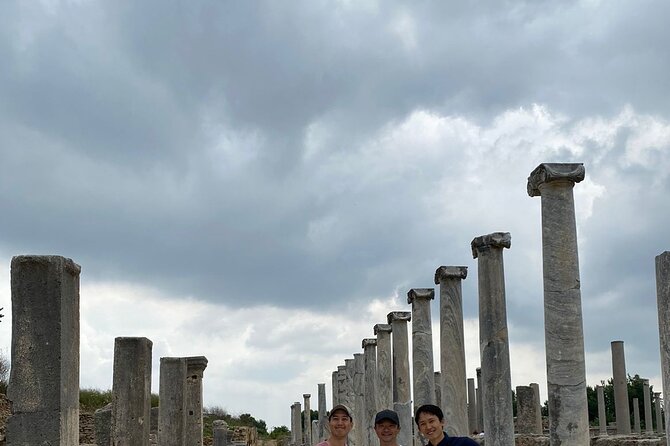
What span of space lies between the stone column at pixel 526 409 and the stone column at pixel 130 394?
16964mm

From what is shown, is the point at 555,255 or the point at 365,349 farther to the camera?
the point at 365,349

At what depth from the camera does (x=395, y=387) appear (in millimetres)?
23094

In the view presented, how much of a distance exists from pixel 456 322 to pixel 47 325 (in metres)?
9.50

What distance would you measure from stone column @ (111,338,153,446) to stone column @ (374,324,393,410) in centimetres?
1169

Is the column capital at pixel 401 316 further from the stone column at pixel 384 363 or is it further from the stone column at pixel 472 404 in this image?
the stone column at pixel 472 404

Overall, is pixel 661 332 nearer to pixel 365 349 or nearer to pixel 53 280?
pixel 53 280

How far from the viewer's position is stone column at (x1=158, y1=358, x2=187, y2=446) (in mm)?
18219

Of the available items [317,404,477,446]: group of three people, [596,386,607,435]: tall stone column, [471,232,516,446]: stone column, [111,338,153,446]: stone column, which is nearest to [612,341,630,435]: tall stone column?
[596,386,607,435]: tall stone column

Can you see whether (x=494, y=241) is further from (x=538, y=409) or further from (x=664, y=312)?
(x=538, y=409)

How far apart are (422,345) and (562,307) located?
28.9ft

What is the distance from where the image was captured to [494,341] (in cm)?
1447

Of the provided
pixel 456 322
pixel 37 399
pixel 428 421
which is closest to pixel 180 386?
pixel 456 322

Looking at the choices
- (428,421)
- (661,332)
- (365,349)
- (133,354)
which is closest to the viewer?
(428,421)

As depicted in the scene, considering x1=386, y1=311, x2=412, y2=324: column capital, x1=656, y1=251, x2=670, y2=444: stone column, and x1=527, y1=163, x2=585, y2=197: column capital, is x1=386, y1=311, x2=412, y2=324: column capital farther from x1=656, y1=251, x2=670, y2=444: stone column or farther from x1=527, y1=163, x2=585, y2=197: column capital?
x1=656, y1=251, x2=670, y2=444: stone column
